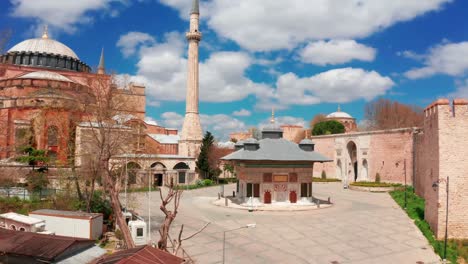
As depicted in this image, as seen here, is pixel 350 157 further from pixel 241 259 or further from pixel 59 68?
pixel 59 68

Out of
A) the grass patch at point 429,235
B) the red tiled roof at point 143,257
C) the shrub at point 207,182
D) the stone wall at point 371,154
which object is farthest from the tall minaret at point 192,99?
the red tiled roof at point 143,257

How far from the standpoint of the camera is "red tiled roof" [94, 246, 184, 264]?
26.7ft

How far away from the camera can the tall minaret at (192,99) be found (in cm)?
4397

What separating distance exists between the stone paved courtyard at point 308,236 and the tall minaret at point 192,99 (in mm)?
19056

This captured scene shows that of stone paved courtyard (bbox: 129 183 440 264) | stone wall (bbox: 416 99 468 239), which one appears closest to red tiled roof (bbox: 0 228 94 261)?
stone paved courtyard (bbox: 129 183 440 264)

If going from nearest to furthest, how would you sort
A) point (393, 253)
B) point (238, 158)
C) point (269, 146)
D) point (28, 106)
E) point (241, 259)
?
1. point (241, 259)
2. point (393, 253)
3. point (238, 158)
4. point (269, 146)
5. point (28, 106)

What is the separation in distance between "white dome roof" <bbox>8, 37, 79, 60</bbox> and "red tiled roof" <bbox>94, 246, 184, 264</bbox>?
50.7m

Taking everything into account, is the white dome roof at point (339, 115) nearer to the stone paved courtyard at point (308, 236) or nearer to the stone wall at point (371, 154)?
the stone wall at point (371, 154)

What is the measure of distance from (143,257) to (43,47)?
52904 millimetres

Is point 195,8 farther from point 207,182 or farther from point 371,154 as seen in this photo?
point 371,154

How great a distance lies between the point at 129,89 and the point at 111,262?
13371 millimetres

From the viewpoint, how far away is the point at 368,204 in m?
26.5

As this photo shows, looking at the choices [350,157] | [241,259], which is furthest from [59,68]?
[241,259]

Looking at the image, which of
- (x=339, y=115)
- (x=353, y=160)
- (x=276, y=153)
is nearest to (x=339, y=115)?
(x=339, y=115)
